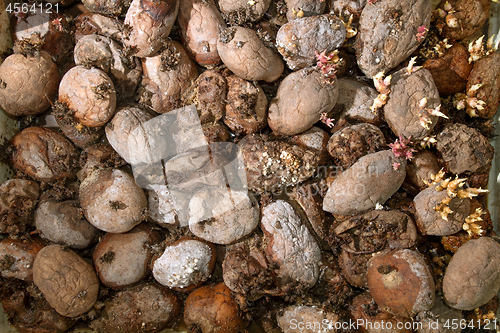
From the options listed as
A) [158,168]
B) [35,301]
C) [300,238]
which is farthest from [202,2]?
[35,301]

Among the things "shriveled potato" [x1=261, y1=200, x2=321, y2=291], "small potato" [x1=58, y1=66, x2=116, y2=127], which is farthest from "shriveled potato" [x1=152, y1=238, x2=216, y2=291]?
"small potato" [x1=58, y1=66, x2=116, y2=127]

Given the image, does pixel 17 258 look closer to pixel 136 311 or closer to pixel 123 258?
pixel 123 258

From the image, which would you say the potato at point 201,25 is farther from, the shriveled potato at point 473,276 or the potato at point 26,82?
the shriveled potato at point 473,276

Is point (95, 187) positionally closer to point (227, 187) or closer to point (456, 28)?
point (227, 187)

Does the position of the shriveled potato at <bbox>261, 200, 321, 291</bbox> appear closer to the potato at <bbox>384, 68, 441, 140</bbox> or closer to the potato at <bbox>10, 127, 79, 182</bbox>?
the potato at <bbox>384, 68, 441, 140</bbox>

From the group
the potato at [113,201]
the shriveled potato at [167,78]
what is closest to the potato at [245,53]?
the shriveled potato at [167,78]
